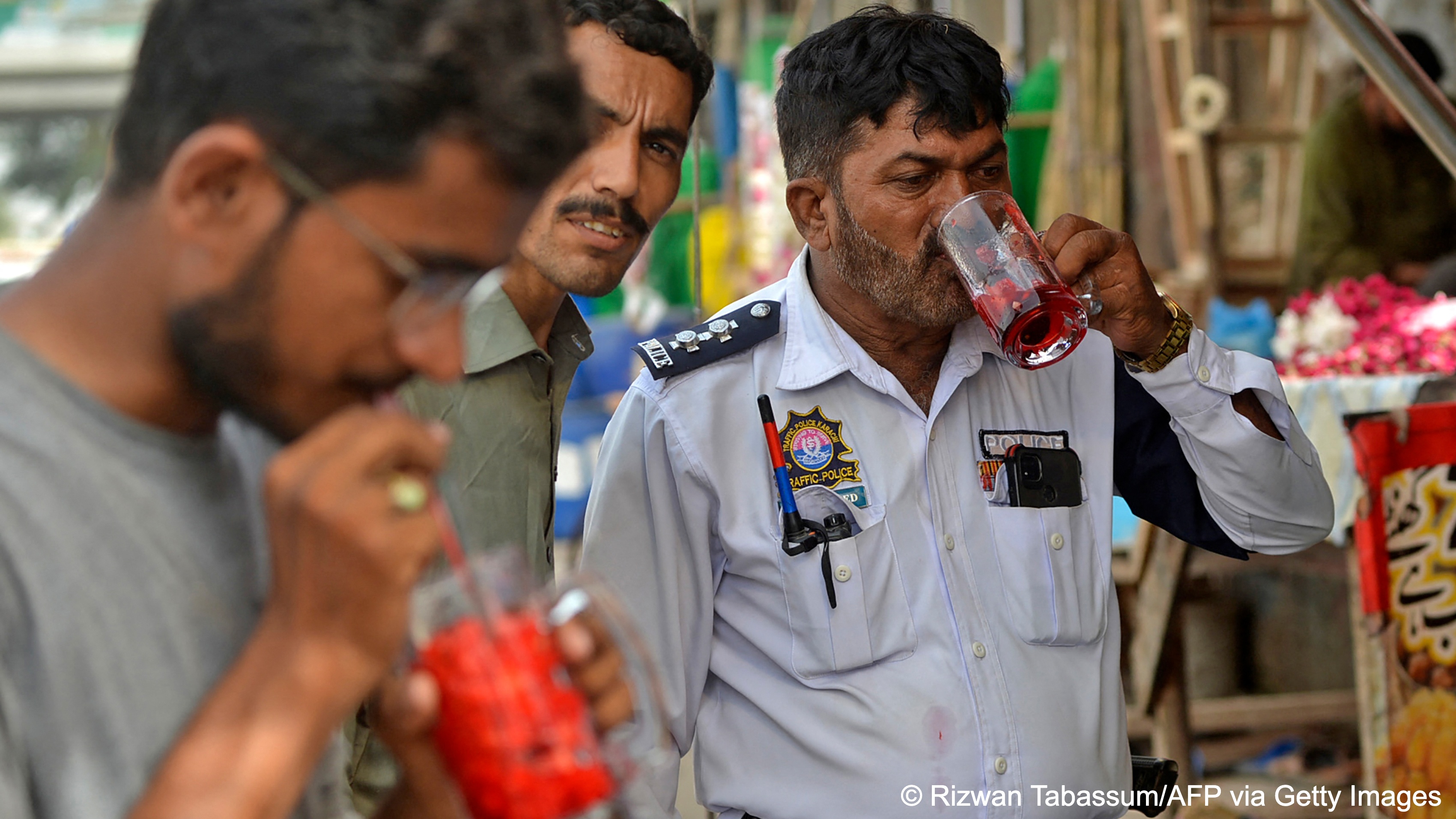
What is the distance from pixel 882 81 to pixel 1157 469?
0.81 m

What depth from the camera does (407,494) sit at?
794 millimetres

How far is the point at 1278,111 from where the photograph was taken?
6152mm

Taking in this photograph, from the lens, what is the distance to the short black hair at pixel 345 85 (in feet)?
2.68

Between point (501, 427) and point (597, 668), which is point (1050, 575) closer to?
point (501, 427)

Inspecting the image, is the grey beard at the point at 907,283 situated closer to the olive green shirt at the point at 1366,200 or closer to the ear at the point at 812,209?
the ear at the point at 812,209

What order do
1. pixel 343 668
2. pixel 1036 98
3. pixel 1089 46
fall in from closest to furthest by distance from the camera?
1. pixel 343 668
2. pixel 1036 98
3. pixel 1089 46

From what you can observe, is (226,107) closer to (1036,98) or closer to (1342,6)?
(1342,6)

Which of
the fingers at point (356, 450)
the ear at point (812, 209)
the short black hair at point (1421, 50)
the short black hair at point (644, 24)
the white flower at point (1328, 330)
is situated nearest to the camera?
the fingers at point (356, 450)

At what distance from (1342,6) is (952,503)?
1.01 metres

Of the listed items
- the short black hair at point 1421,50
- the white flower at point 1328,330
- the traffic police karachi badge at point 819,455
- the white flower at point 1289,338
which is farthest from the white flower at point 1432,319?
the traffic police karachi badge at point 819,455

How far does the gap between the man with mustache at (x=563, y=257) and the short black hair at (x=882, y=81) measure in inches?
9.7

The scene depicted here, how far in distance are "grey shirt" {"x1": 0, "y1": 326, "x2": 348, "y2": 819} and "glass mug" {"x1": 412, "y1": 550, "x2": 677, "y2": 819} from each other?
0.18 m

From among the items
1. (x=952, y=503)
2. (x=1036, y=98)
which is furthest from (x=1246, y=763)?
(x=952, y=503)

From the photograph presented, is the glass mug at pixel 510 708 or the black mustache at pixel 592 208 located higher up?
the glass mug at pixel 510 708
